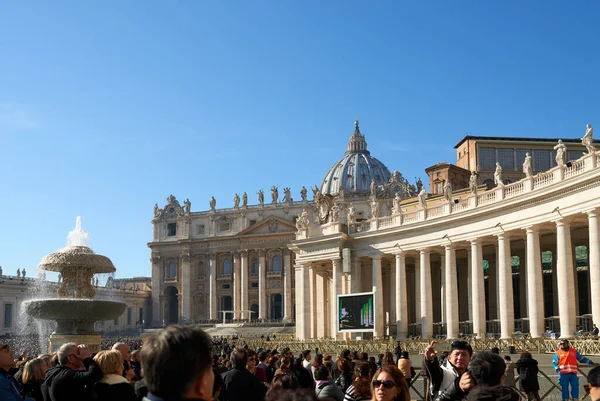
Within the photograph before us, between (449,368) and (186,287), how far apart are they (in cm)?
11787

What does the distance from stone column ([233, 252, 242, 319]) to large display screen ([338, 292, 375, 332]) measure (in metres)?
77.2

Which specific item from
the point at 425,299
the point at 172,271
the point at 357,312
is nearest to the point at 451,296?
the point at 425,299

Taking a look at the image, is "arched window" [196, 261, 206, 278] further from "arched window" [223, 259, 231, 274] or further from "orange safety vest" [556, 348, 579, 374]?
"orange safety vest" [556, 348, 579, 374]

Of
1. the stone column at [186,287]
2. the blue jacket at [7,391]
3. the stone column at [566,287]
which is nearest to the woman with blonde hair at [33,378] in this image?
the blue jacket at [7,391]

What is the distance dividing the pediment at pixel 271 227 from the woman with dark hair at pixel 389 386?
356ft

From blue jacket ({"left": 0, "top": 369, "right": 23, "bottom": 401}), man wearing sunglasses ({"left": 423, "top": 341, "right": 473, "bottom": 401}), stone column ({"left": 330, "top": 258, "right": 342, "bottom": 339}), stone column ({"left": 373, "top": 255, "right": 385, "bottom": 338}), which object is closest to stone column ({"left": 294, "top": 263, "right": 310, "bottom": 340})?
stone column ({"left": 330, "top": 258, "right": 342, "bottom": 339})

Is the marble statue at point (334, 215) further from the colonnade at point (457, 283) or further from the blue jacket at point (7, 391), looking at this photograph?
the blue jacket at point (7, 391)

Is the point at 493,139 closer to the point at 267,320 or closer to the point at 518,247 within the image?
the point at 518,247

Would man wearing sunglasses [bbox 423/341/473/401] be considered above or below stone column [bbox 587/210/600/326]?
below

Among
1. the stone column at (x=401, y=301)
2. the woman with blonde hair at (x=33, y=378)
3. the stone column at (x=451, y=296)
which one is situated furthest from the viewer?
the stone column at (x=401, y=301)

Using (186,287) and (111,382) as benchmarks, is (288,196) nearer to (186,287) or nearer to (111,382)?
(186,287)

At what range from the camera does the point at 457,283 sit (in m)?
50.3

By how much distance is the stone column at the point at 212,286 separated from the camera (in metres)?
121

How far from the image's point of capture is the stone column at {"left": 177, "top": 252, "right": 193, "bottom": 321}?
12300cm
